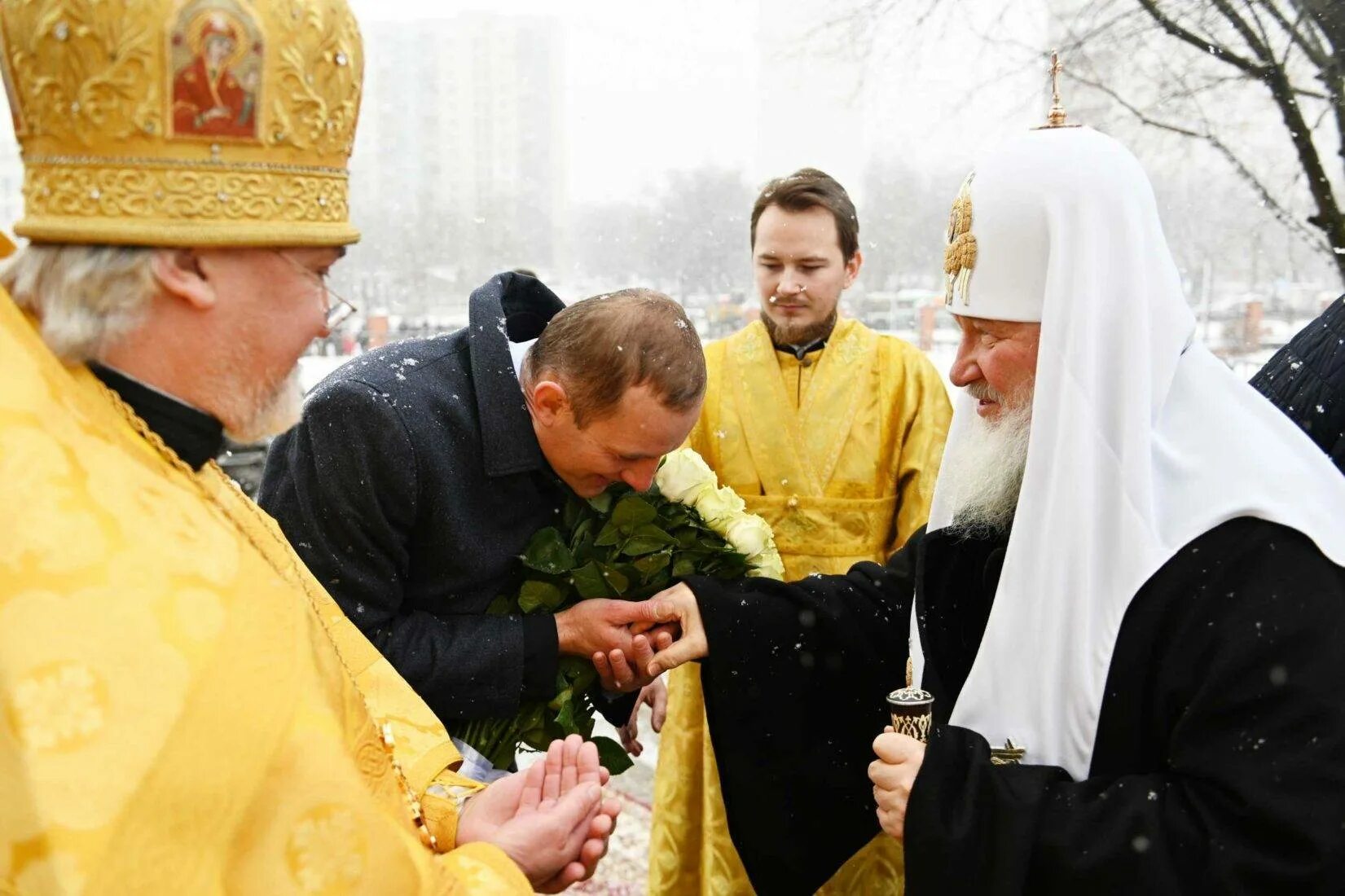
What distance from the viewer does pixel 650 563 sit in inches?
117

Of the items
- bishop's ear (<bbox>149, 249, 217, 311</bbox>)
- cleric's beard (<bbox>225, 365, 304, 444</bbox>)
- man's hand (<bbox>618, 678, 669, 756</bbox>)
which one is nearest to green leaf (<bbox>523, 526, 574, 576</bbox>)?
man's hand (<bbox>618, 678, 669, 756</bbox>)

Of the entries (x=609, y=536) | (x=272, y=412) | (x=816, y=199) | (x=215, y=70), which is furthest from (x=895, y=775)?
(x=816, y=199)

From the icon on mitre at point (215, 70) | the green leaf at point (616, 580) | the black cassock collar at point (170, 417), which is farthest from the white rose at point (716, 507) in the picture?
the icon on mitre at point (215, 70)

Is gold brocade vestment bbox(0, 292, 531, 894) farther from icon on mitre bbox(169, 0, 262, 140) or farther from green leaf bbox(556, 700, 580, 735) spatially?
green leaf bbox(556, 700, 580, 735)

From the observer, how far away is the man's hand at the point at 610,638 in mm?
2838

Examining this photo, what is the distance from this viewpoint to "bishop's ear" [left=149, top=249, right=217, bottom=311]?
160cm

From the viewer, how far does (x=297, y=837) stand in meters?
1.50

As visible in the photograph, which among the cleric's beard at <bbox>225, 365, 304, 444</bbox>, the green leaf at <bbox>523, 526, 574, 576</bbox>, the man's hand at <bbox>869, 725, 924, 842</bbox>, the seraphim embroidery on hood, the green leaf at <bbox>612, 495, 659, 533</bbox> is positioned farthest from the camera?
the green leaf at <bbox>612, 495, 659, 533</bbox>

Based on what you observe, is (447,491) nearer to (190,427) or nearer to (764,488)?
(190,427)

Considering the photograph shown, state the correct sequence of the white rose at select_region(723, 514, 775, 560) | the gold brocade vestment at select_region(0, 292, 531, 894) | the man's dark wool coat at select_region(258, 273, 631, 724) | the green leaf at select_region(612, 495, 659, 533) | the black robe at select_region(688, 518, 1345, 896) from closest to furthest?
A: the gold brocade vestment at select_region(0, 292, 531, 894) < the black robe at select_region(688, 518, 1345, 896) < the man's dark wool coat at select_region(258, 273, 631, 724) < the green leaf at select_region(612, 495, 659, 533) < the white rose at select_region(723, 514, 775, 560)

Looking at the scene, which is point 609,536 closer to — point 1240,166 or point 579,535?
point 579,535

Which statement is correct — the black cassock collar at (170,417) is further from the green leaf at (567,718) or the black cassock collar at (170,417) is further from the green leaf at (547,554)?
the green leaf at (567,718)

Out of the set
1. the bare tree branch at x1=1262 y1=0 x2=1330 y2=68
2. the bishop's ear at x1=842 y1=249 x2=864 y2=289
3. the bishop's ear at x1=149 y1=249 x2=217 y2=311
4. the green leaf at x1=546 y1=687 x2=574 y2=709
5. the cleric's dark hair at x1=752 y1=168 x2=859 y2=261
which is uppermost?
the bare tree branch at x1=1262 y1=0 x2=1330 y2=68

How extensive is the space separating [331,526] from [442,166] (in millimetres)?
6056
